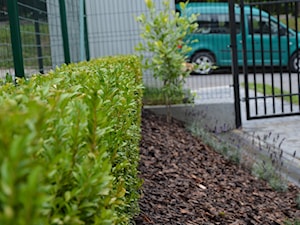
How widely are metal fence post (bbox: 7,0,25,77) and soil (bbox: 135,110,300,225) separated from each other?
1475 millimetres

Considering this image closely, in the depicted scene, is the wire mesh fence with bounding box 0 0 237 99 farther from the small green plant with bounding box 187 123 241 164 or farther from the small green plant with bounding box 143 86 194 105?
the small green plant with bounding box 187 123 241 164

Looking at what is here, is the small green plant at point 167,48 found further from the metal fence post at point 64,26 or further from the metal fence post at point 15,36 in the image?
the metal fence post at point 15,36

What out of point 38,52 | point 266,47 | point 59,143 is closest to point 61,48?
point 38,52

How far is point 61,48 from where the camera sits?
805 cm

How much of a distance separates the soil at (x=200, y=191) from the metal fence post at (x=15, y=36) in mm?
1475

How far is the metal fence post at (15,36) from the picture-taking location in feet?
16.7

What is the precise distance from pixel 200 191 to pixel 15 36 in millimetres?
2324

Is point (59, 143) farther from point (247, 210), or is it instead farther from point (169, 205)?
point (247, 210)

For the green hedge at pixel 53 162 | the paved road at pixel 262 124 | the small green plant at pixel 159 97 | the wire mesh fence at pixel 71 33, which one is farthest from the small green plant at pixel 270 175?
the green hedge at pixel 53 162

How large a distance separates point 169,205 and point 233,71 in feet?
18.5

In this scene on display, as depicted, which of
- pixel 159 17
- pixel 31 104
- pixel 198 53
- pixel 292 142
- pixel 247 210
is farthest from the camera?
pixel 198 53

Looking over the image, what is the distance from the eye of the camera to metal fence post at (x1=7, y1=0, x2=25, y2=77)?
508cm

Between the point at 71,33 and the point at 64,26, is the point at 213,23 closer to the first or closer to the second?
the point at 71,33

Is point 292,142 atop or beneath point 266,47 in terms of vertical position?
beneath
